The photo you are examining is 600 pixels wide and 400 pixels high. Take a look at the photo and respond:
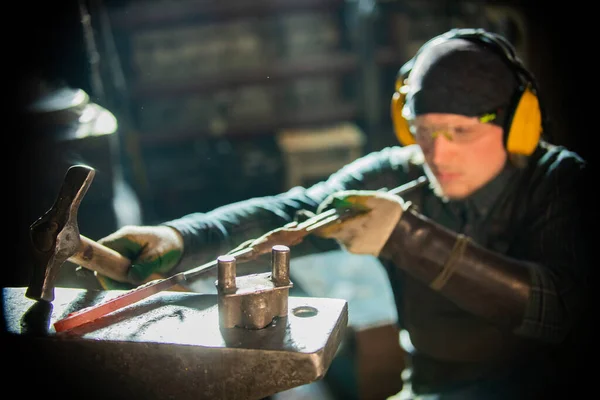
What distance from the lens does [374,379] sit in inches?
123

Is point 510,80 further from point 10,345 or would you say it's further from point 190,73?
point 190,73

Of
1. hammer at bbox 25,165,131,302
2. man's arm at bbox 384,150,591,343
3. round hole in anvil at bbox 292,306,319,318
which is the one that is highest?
hammer at bbox 25,165,131,302

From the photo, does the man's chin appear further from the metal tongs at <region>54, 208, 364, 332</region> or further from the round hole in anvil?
the round hole in anvil

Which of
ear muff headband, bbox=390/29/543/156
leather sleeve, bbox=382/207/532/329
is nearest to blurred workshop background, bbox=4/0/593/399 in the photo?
ear muff headband, bbox=390/29/543/156

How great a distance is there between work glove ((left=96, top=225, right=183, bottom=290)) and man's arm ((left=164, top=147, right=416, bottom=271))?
8cm

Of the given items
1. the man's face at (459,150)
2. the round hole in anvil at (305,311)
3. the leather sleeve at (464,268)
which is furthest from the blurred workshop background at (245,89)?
the round hole in anvil at (305,311)

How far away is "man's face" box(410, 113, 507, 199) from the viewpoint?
Result: 6.61 feet

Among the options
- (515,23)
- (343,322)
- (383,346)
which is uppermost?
(515,23)

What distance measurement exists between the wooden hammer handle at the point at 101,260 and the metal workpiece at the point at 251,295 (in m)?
0.46

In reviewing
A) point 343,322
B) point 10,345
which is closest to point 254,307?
point 343,322

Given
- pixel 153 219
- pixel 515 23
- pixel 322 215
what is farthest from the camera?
pixel 153 219

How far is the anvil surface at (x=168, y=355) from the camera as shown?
43.6 inches

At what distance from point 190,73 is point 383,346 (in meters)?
3.97

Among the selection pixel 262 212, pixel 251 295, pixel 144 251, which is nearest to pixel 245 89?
pixel 262 212
